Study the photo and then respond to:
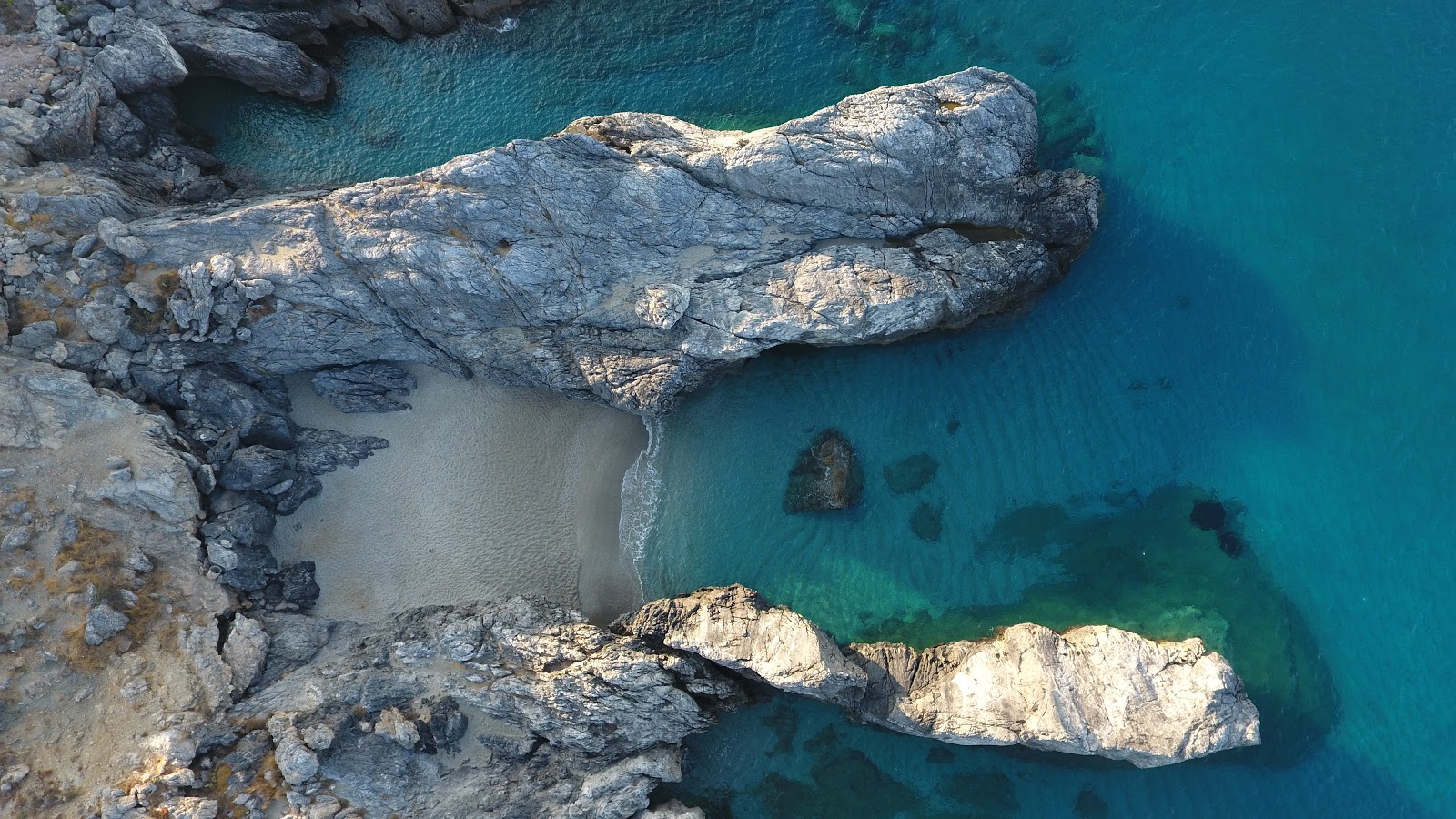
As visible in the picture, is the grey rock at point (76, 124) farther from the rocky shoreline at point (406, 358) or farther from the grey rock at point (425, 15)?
Result: the grey rock at point (425, 15)

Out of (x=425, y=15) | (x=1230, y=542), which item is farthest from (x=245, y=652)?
(x=1230, y=542)

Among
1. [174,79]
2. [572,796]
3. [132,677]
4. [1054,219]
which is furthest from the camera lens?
[174,79]

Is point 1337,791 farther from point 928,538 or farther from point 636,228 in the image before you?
point 636,228

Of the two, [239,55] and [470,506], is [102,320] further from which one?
[470,506]

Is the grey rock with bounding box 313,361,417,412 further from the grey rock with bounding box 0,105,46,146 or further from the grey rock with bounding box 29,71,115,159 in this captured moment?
the grey rock with bounding box 0,105,46,146

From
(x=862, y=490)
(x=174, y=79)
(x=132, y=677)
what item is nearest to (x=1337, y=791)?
(x=862, y=490)

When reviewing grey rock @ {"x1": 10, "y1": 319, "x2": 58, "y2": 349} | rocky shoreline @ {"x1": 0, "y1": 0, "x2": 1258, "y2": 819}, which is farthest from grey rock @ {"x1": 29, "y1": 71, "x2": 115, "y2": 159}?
grey rock @ {"x1": 10, "y1": 319, "x2": 58, "y2": 349}

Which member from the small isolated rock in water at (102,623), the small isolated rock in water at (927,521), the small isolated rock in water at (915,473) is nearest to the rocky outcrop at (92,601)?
the small isolated rock in water at (102,623)
